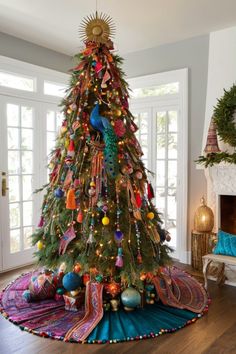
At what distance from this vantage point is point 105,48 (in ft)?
9.74

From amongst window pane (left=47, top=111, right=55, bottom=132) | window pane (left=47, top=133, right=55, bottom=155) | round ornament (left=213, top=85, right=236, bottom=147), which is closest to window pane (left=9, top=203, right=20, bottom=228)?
window pane (left=47, top=133, right=55, bottom=155)

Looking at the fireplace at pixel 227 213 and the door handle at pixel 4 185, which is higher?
the door handle at pixel 4 185

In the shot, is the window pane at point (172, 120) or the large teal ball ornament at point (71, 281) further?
the window pane at point (172, 120)

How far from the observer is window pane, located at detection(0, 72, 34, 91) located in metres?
4.02

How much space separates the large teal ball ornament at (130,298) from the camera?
2738 mm

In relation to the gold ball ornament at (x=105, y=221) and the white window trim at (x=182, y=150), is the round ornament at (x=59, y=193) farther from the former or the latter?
the white window trim at (x=182, y=150)

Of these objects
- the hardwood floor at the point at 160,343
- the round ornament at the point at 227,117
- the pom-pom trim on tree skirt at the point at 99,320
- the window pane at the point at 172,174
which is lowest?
the hardwood floor at the point at 160,343

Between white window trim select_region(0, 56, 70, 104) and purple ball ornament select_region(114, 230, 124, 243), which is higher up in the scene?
white window trim select_region(0, 56, 70, 104)

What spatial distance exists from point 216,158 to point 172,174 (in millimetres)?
864

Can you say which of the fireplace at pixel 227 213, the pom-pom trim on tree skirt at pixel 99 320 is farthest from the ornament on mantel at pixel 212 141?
the pom-pom trim on tree skirt at pixel 99 320

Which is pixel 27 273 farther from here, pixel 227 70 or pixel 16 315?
pixel 227 70

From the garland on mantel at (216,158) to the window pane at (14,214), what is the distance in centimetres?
234

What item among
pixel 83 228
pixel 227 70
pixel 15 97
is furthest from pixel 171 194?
pixel 15 97

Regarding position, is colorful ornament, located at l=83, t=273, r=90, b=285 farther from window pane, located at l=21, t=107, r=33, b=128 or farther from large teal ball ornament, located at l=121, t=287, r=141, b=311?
window pane, located at l=21, t=107, r=33, b=128
